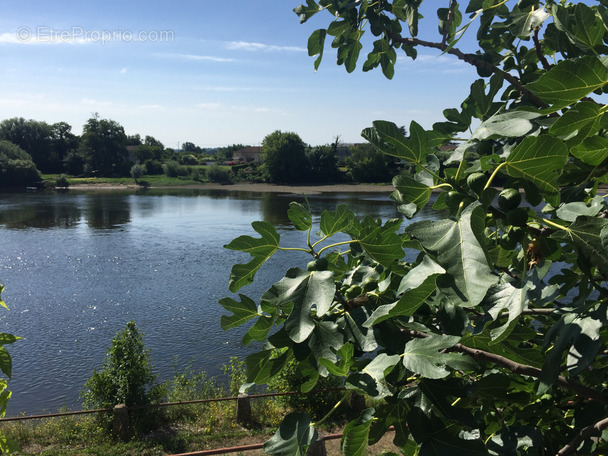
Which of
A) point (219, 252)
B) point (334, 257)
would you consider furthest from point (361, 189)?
point (334, 257)

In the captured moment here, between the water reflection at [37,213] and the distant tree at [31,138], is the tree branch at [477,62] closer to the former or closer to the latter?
the water reflection at [37,213]

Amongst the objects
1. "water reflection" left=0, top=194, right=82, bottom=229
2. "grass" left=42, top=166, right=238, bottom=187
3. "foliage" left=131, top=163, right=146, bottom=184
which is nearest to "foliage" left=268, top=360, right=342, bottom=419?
"water reflection" left=0, top=194, right=82, bottom=229

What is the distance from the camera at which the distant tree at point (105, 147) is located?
2564 inches

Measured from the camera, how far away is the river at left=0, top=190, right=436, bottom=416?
10664 mm

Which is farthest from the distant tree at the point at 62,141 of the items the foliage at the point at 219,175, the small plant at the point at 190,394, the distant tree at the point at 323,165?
the small plant at the point at 190,394

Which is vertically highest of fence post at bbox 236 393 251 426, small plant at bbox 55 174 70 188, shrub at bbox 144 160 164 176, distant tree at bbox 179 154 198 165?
distant tree at bbox 179 154 198 165

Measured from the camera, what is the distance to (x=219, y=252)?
67.4ft

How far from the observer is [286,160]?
194ft

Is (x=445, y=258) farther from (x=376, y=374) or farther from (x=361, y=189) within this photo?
(x=361, y=189)

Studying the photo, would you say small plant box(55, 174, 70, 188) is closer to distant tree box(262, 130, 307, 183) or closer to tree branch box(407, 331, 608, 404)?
distant tree box(262, 130, 307, 183)

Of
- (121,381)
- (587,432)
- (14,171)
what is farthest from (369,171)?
(587,432)

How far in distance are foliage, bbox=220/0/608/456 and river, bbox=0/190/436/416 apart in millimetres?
9433

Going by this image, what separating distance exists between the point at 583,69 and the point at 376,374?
1.99 ft

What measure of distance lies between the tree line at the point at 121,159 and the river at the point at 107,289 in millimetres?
23427
